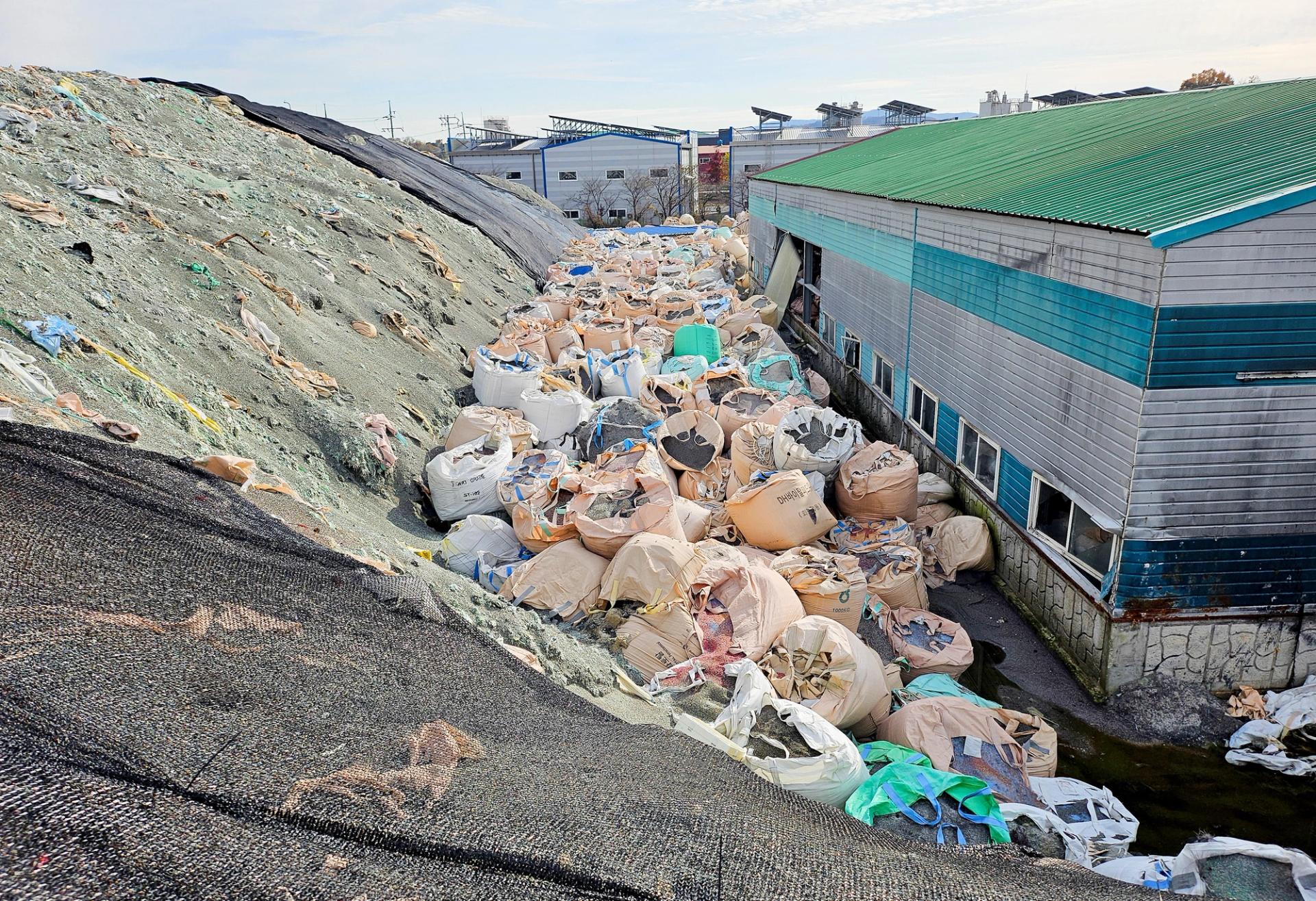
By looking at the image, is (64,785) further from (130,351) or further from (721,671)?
(130,351)

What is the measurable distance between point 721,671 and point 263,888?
3125 millimetres

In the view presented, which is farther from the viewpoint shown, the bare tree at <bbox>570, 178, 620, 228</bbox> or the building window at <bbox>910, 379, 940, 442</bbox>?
the bare tree at <bbox>570, 178, 620, 228</bbox>

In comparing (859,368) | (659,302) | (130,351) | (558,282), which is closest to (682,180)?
(558,282)

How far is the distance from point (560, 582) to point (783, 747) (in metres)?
2.20

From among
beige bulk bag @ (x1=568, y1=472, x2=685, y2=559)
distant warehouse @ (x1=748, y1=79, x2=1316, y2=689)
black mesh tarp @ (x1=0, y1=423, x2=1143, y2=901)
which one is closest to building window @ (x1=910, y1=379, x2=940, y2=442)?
distant warehouse @ (x1=748, y1=79, x2=1316, y2=689)

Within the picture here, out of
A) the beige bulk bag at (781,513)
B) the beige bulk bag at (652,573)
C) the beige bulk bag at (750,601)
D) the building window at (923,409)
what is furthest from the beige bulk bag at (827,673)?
the building window at (923,409)

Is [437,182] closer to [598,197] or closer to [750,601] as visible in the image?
[750,601]

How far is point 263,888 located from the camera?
1.94 metres

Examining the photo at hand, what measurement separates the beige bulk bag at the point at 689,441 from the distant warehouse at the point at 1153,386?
2.46 meters

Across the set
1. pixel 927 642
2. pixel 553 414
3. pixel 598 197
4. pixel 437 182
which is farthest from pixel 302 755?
pixel 598 197

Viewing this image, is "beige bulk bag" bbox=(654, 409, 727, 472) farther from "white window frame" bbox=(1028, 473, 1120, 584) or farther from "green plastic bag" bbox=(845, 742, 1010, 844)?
"green plastic bag" bbox=(845, 742, 1010, 844)

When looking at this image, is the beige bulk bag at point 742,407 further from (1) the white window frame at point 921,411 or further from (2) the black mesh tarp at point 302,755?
(2) the black mesh tarp at point 302,755

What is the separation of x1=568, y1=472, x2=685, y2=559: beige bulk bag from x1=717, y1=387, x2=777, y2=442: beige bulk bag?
8.46ft

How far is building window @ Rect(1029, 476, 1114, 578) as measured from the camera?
575 centimetres
